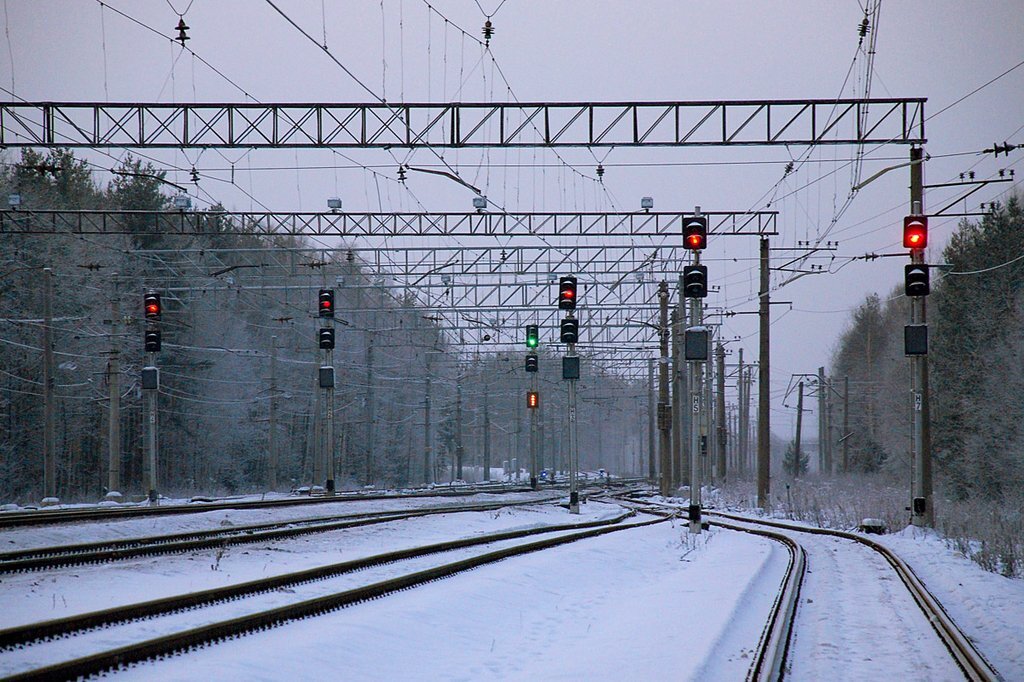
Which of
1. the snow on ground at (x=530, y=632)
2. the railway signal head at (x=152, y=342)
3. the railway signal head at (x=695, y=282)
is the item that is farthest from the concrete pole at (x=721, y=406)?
the snow on ground at (x=530, y=632)

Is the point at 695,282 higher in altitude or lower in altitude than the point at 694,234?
lower

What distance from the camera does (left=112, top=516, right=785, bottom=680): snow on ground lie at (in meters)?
8.73

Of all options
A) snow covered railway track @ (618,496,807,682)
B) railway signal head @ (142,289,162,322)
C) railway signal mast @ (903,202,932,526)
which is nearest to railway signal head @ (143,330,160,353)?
railway signal head @ (142,289,162,322)

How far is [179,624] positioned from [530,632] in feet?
11.6

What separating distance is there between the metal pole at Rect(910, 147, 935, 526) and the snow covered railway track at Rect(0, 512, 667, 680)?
13.0 meters

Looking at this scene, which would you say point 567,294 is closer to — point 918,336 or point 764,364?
point 918,336

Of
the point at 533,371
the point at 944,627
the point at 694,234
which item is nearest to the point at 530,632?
the point at 944,627

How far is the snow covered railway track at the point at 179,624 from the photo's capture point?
26.0 feet

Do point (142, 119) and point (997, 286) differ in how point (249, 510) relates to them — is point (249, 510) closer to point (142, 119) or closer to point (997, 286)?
point (142, 119)

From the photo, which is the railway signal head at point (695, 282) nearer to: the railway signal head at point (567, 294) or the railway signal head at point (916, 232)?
the railway signal head at point (567, 294)

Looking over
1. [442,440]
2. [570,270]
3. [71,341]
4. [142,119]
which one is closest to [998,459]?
[570,270]

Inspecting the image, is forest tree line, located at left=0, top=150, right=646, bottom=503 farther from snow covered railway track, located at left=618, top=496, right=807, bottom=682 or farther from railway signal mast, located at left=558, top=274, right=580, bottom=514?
snow covered railway track, located at left=618, top=496, right=807, bottom=682

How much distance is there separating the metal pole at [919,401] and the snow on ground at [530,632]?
9027mm

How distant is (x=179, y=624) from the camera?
387 inches
